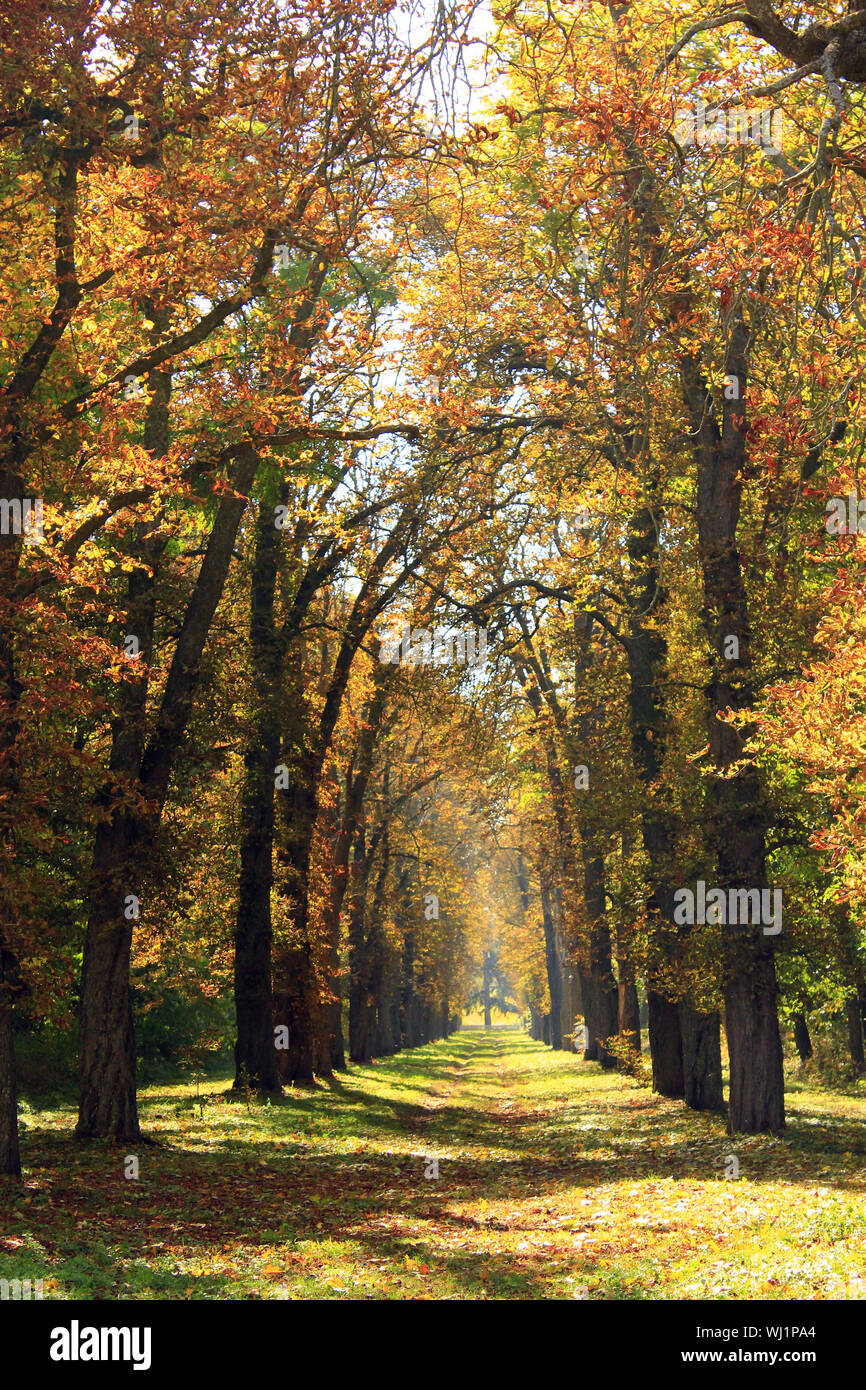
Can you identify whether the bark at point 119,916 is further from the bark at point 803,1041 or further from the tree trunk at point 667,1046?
the bark at point 803,1041

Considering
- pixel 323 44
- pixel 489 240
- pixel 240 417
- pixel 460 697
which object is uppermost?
pixel 489 240

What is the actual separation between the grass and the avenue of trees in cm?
143

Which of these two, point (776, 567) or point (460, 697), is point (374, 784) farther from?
point (776, 567)

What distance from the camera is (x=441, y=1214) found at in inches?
495

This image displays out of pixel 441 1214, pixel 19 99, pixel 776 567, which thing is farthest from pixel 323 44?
pixel 441 1214

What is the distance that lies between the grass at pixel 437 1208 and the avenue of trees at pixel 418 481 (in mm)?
1430

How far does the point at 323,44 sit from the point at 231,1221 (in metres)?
11.0

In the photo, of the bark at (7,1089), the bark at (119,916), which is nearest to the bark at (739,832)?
the bark at (119,916)

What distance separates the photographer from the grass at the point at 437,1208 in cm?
856

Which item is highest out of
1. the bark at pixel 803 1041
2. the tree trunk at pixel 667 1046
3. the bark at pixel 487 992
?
the tree trunk at pixel 667 1046

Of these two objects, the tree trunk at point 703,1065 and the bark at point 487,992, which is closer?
the tree trunk at point 703,1065

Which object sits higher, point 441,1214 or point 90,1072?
point 90,1072

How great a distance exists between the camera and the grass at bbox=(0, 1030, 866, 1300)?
856 cm

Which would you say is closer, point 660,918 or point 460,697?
point 660,918
